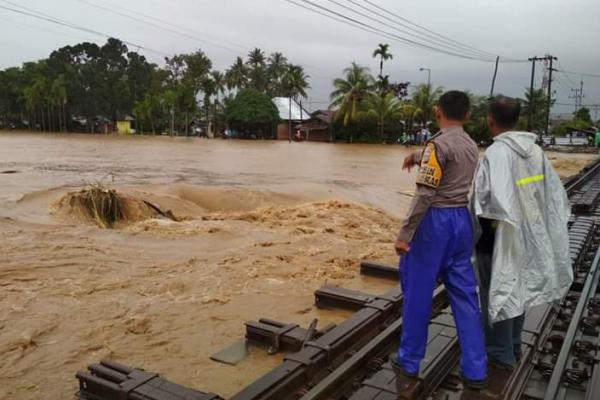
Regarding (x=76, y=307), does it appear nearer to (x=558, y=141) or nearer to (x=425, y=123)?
(x=425, y=123)

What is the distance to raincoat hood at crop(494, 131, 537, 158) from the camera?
3.19 m

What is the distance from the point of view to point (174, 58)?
259 ft

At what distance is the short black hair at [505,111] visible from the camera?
10.8ft

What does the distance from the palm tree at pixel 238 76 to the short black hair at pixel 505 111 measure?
242 ft

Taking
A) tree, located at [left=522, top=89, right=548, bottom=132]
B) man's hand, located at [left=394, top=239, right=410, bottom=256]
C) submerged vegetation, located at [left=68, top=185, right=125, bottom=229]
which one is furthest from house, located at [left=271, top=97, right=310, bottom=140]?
man's hand, located at [left=394, top=239, right=410, bottom=256]

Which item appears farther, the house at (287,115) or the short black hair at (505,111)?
the house at (287,115)

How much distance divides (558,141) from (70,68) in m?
60.8

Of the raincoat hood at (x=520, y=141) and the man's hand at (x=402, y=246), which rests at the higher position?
the raincoat hood at (x=520, y=141)

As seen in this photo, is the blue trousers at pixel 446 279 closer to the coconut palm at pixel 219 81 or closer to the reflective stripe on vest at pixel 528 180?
the reflective stripe on vest at pixel 528 180

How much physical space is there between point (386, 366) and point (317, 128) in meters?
58.4

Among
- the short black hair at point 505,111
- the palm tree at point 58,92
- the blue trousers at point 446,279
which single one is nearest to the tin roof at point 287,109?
the palm tree at point 58,92

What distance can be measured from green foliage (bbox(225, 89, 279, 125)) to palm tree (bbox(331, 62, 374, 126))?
28.3 feet

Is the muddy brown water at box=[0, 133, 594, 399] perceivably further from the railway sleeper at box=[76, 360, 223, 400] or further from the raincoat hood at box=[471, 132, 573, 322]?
the raincoat hood at box=[471, 132, 573, 322]

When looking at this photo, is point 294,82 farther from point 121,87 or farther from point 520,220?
point 520,220
